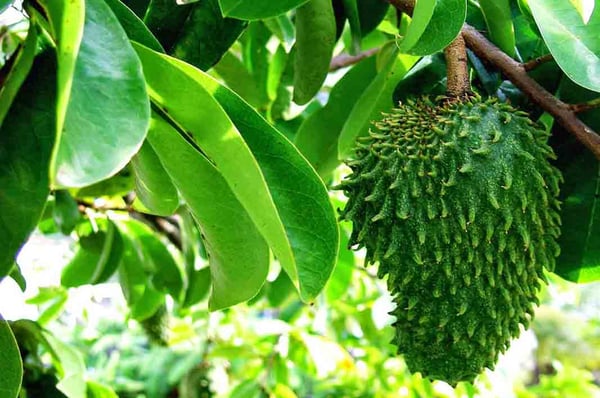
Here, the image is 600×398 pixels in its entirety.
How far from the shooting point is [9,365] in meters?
1.05

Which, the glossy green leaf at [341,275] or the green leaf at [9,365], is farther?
the glossy green leaf at [341,275]

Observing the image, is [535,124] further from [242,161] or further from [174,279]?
[174,279]

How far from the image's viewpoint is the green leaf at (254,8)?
112 cm

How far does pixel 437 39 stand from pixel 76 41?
0.61 metres

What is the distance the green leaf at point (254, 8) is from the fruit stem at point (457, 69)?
390mm

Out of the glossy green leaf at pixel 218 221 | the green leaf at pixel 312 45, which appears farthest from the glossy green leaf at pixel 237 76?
the glossy green leaf at pixel 218 221

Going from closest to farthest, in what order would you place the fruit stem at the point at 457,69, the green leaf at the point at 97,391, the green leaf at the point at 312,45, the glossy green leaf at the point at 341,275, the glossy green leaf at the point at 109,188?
the fruit stem at the point at 457,69 < the green leaf at the point at 312,45 < the green leaf at the point at 97,391 < the glossy green leaf at the point at 109,188 < the glossy green leaf at the point at 341,275

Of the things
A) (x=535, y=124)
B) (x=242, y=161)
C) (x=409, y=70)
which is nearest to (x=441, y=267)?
(x=535, y=124)

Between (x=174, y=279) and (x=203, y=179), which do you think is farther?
(x=174, y=279)

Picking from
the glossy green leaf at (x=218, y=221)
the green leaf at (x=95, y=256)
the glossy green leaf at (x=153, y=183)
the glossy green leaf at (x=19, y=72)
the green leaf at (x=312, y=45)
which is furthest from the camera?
the green leaf at (x=95, y=256)

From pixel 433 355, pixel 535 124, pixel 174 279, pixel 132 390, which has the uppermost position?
pixel 535 124

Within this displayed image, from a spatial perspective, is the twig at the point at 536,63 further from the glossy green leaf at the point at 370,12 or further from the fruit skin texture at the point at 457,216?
the glossy green leaf at the point at 370,12

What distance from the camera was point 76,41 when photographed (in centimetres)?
77

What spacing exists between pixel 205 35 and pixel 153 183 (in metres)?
0.28
